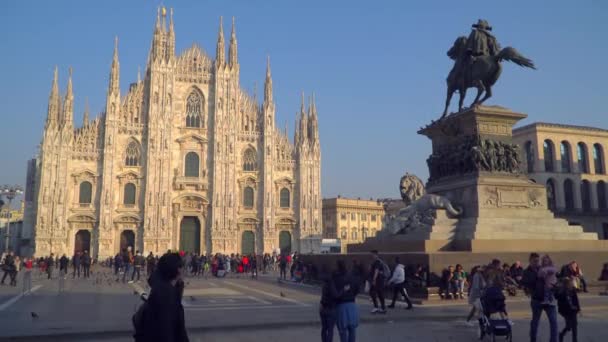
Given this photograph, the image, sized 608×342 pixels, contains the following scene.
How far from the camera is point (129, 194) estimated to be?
44.8 meters

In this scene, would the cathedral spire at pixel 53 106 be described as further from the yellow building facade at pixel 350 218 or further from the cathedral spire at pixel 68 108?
the yellow building facade at pixel 350 218

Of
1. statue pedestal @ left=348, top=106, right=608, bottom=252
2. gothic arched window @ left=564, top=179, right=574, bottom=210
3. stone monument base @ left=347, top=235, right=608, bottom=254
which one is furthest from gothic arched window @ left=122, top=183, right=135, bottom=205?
gothic arched window @ left=564, top=179, right=574, bottom=210

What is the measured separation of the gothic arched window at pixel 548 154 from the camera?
47.5m

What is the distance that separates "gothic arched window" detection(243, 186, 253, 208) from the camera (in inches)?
1890

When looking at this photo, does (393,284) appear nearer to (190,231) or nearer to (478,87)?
(478,87)

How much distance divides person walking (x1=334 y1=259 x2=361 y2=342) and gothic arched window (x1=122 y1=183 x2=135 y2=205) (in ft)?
134

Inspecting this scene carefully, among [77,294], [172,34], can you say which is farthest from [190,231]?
[77,294]

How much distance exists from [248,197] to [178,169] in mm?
6912

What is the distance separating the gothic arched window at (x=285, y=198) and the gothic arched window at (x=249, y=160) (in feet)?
11.5

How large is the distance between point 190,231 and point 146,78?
1465cm

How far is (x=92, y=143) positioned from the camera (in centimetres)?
4469

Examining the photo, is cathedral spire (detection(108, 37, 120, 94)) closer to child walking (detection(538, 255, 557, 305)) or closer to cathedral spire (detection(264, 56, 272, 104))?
cathedral spire (detection(264, 56, 272, 104))

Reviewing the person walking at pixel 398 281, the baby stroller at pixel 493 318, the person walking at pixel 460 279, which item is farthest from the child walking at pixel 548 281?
the person walking at pixel 460 279

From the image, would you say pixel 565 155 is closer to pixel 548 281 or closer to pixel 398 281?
pixel 398 281
